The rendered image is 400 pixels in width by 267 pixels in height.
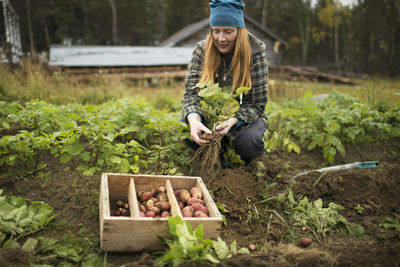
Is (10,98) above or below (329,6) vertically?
below

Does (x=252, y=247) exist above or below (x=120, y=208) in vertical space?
below

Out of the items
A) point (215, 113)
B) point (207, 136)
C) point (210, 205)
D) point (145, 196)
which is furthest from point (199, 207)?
point (215, 113)

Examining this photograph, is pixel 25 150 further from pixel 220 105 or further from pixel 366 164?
pixel 366 164

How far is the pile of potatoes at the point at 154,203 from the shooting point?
1.92 m

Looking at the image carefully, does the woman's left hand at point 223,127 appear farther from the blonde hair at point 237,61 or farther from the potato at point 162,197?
the potato at point 162,197

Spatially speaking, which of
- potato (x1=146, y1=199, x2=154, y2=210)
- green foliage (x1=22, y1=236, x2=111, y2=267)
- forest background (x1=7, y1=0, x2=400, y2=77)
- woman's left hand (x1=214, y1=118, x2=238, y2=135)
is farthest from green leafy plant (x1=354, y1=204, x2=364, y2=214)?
forest background (x1=7, y1=0, x2=400, y2=77)

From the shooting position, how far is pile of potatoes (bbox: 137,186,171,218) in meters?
1.92

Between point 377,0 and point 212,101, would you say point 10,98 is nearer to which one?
point 212,101

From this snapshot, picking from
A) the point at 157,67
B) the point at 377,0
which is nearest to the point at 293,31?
the point at 157,67

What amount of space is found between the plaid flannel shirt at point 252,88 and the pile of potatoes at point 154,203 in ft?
3.09

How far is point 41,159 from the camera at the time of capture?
2.74 meters

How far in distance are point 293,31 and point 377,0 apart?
23.1 metres

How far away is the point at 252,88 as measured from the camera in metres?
2.93

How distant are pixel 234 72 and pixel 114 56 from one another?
418 inches
